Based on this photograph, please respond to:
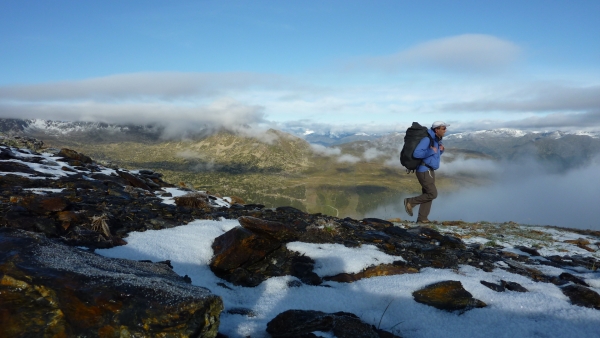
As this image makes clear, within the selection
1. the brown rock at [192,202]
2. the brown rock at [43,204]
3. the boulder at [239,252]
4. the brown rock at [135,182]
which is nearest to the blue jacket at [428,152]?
the boulder at [239,252]

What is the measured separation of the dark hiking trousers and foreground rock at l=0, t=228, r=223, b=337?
43.3 feet

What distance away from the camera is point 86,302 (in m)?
3.14

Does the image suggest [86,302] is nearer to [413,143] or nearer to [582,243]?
[413,143]

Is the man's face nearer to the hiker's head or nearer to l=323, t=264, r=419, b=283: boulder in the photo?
the hiker's head

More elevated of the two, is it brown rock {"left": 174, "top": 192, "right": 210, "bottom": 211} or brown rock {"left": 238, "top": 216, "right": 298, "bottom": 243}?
brown rock {"left": 238, "top": 216, "right": 298, "bottom": 243}

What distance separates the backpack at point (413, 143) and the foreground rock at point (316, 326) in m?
11.1

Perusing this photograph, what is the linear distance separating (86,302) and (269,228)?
515 centimetres

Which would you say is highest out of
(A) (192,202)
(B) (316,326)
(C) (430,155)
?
(C) (430,155)

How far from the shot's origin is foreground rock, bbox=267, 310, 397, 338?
4.07 meters

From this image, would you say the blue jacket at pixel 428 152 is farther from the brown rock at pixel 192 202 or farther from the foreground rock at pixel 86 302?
the foreground rock at pixel 86 302

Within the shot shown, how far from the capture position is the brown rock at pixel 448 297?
5.57m

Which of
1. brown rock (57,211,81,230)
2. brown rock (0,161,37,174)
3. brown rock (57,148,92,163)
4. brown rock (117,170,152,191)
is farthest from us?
brown rock (57,148,92,163)

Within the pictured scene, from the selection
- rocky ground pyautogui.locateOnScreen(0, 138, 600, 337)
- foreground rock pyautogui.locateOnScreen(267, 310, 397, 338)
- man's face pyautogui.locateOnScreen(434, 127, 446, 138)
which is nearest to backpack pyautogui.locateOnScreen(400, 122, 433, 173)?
man's face pyautogui.locateOnScreen(434, 127, 446, 138)

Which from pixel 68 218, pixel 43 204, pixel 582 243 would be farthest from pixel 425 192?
pixel 43 204
